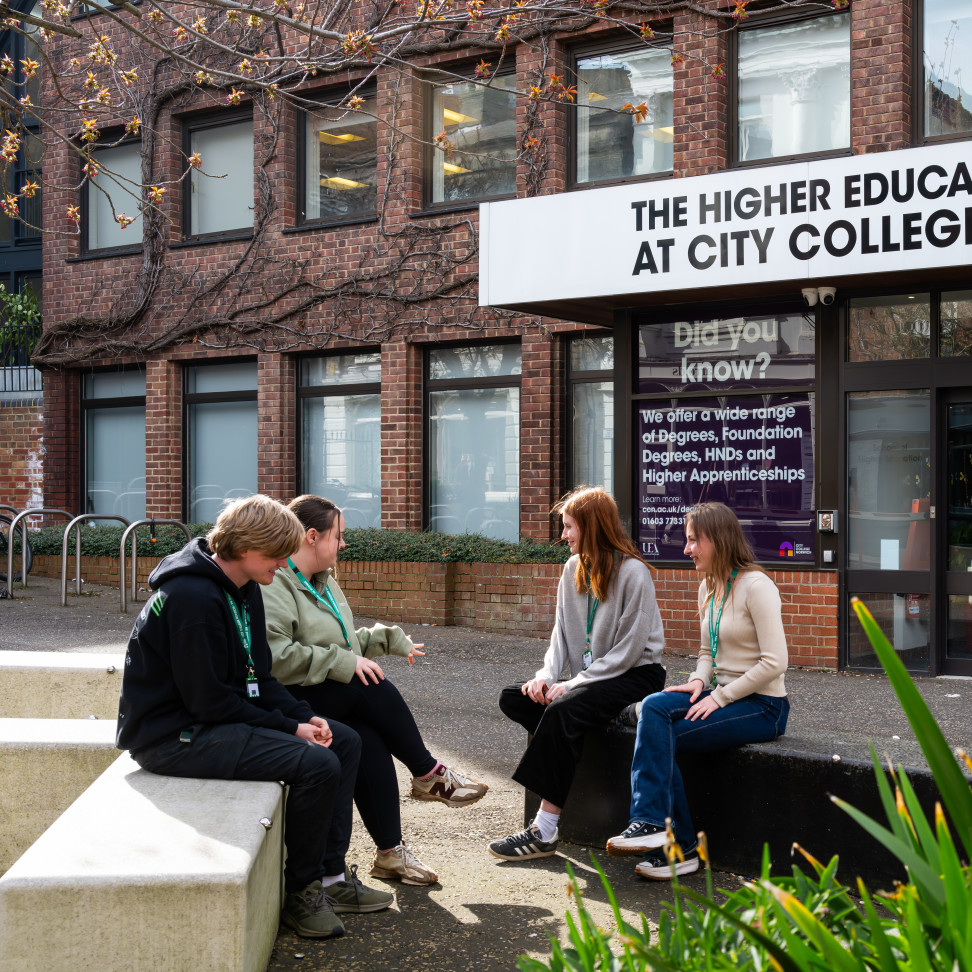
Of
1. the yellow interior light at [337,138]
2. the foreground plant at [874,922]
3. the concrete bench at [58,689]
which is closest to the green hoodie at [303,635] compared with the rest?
the concrete bench at [58,689]

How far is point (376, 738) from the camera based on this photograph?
4871 millimetres

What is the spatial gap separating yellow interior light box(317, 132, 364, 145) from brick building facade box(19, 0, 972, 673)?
0.03 m

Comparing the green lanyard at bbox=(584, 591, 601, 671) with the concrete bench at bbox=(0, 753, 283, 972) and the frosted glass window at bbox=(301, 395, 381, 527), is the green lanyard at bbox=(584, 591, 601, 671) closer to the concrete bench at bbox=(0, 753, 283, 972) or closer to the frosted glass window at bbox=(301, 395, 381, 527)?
the concrete bench at bbox=(0, 753, 283, 972)

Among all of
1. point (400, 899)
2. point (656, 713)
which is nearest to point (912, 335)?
point (656, 713)

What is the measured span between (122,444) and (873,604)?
10.3 m

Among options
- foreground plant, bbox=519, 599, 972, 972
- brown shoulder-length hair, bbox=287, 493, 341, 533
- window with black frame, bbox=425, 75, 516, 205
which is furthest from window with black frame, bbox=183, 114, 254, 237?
foreground plant, bbox=519, 599, 972, 972

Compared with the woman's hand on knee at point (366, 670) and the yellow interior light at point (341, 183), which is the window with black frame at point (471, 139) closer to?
the yellow interior light at point (341, 183)

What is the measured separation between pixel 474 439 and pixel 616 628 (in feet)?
27.4

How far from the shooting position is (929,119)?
10.4 m

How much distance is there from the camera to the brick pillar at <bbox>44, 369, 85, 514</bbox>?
1662 cm

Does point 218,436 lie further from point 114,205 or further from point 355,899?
point 355,899

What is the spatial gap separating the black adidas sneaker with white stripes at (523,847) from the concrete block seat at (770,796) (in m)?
0.25

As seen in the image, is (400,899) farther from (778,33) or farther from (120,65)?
(120,65)

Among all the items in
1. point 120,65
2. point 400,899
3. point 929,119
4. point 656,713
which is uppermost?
point 120,65
